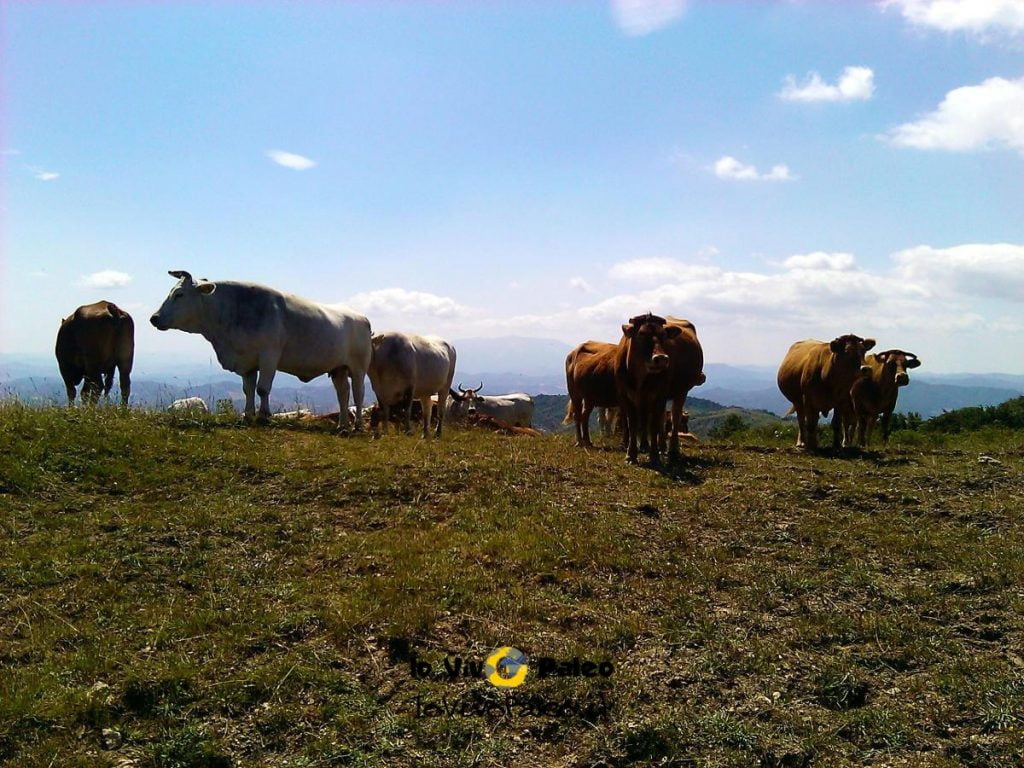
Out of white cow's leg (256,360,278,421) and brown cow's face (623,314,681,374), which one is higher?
brown cow's face (623,314,681,374)

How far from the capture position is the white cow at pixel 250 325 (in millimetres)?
13719

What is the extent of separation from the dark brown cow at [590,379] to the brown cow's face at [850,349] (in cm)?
436

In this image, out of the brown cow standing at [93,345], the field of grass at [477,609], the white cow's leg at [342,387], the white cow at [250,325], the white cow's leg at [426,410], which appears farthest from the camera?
the white cow's leg at [426,410]

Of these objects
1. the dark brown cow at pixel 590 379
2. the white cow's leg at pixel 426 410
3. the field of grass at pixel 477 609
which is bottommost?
the field of grass at pixel 477 609

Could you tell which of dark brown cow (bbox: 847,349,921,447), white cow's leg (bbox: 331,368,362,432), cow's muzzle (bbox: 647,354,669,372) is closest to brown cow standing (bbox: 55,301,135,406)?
white cow's leg (bbox: 331,368,362,432)

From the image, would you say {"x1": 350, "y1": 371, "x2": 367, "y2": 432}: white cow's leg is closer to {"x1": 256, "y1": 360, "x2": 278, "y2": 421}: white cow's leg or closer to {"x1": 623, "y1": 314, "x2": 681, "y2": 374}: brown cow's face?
{"x1": 256, "y1": 360, "x2": 278, "y2": 421}: white cow's leg

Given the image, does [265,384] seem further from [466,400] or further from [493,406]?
[493,406]

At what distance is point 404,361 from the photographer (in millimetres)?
16797

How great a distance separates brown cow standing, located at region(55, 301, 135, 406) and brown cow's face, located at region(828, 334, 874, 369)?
48.3 ft

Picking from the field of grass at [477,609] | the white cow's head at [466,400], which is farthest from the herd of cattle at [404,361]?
the white cow's head at [466,400]

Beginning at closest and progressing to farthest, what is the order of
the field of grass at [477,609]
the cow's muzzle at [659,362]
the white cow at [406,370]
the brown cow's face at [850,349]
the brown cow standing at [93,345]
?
1. the field of grass at [477,609]
2. the cow's muzzle at [659,362]
3. the brown cow's face at [850,349]
4. the brown cow standing at [93,345]
5. the white cow at [406,370]

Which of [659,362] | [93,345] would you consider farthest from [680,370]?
[93,345]

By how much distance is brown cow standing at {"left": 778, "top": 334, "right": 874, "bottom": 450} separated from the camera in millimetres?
14648

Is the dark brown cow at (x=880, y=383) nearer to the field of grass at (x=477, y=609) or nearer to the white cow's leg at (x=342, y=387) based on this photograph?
the field of grass at (x=477, y=609)
